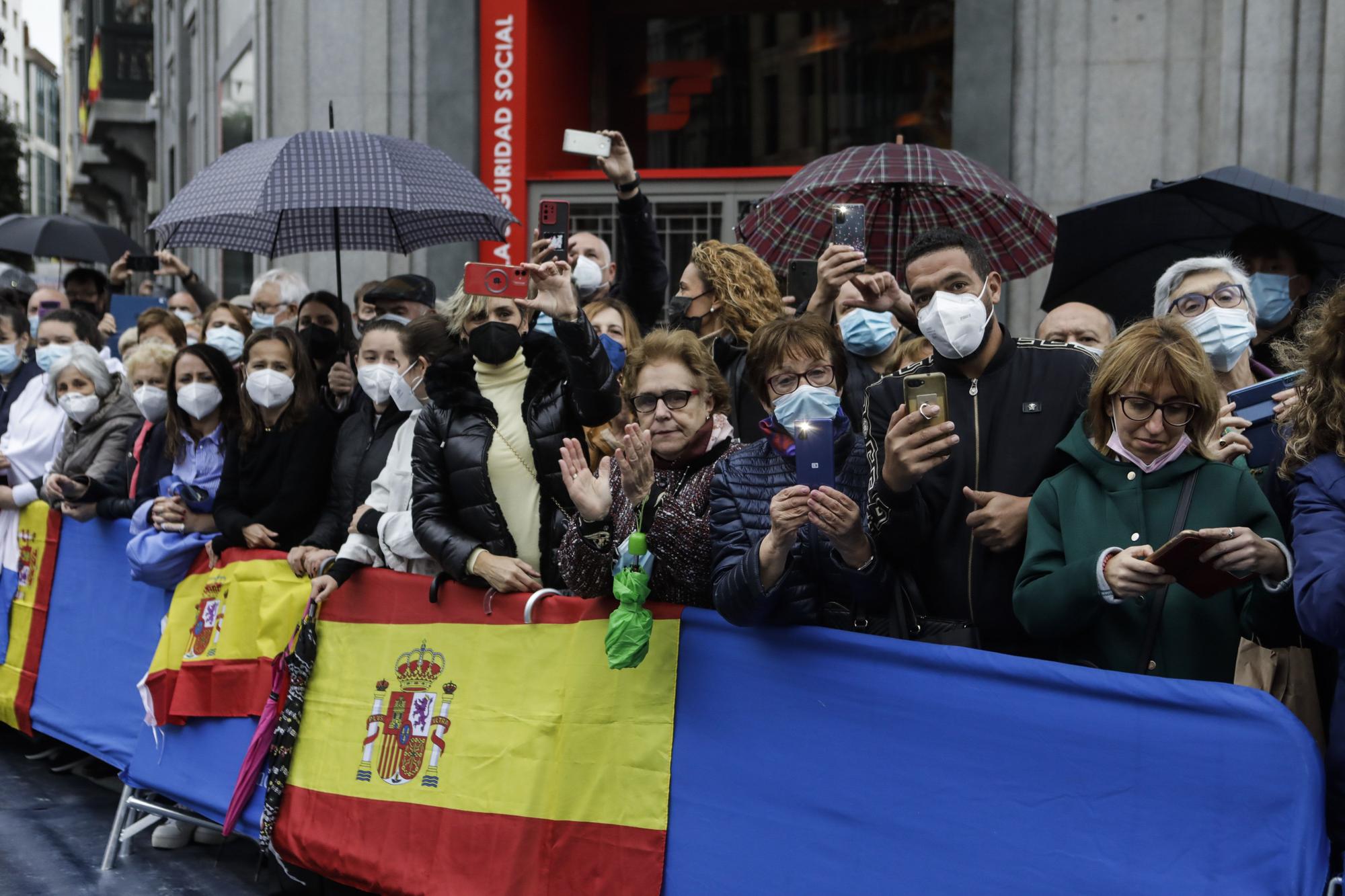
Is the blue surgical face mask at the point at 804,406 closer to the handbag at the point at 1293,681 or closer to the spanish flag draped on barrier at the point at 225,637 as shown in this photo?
the handbag at the point at 1293,681

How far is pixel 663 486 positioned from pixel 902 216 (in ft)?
8.74

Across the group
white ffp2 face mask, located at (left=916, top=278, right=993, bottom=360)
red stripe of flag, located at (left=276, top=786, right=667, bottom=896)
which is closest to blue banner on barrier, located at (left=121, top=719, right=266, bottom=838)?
red stripe of flag, located at (left=276, top=786, right=667, bottom=896)

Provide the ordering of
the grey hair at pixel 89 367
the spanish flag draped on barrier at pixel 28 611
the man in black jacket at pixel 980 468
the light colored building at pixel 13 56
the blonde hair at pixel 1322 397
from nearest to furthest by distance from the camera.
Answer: the blonde hair at pixel 1322 397 < the man in black jacket at pixel 980 468 < the spanish flag draped on barrier at pixel 28 611 < the grey hair at pixel 89 367 < the light colored building at pixel 13 56

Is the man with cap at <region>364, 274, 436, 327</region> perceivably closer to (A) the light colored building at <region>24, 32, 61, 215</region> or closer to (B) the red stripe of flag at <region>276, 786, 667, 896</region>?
(B) the red stripe of flag at <region>276, 786, 667, 896</region>

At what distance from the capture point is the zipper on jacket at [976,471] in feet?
13.0

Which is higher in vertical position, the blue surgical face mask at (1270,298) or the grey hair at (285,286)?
the grey hair at (285,286)

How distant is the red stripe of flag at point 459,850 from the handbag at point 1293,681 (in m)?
1.75

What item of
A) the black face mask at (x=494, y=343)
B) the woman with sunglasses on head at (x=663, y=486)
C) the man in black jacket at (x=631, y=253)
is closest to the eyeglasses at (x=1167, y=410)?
the woman with sunglasses on head at (x=663, y=486)

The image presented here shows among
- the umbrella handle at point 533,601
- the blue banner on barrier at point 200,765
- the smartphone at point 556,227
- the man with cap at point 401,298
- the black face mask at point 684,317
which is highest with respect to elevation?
the smartphone at point 556,227

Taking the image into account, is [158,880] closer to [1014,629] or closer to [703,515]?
[703,515]

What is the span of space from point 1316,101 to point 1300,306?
4.69 metres

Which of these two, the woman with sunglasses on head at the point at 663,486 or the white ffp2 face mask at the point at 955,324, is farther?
the woman with sunglasses on head at the point at 663,486

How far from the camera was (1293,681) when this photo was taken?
134 inches

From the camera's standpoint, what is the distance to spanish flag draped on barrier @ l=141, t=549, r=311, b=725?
5.77 metres
